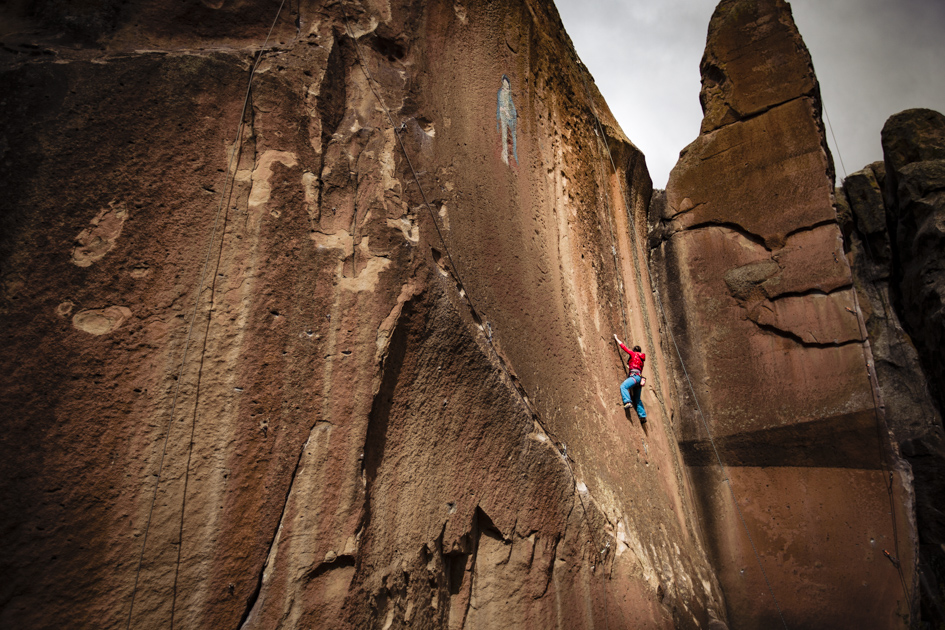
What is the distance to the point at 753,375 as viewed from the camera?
15.5ft

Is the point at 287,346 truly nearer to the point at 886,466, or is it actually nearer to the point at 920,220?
the point at 886,466

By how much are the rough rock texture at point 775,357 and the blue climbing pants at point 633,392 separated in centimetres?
106

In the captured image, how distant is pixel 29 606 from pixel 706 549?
4438 mm

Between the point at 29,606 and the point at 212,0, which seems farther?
the point at 212,0

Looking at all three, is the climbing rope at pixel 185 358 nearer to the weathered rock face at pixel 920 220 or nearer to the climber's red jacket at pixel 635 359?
the climber's red jacket at pixel 635 359

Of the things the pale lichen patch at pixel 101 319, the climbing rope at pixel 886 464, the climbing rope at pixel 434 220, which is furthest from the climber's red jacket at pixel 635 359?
the pale lichen patch at pixel 101 319

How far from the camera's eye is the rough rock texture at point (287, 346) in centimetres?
175

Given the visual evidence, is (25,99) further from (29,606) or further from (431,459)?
(431,459)

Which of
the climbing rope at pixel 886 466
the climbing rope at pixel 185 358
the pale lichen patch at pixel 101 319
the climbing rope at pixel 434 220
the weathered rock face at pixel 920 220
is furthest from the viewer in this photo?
the weathered rock face at pixel 920 220

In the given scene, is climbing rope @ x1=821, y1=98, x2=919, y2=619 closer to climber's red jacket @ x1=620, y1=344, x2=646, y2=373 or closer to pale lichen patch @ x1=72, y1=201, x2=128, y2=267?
climber's red jacket @ x1=620, y1=344, x2=646, y2=373

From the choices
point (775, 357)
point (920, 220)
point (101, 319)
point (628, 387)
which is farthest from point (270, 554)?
point (920, 220)

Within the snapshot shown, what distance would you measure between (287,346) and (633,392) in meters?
2.86

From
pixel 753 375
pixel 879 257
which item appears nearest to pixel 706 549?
pixel 753 375

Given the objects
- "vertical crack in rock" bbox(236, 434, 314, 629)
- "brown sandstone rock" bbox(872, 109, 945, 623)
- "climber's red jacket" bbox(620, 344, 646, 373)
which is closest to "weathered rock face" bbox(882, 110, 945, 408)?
"brown sandstone rock" bbox(872, 109, 945, 623)
